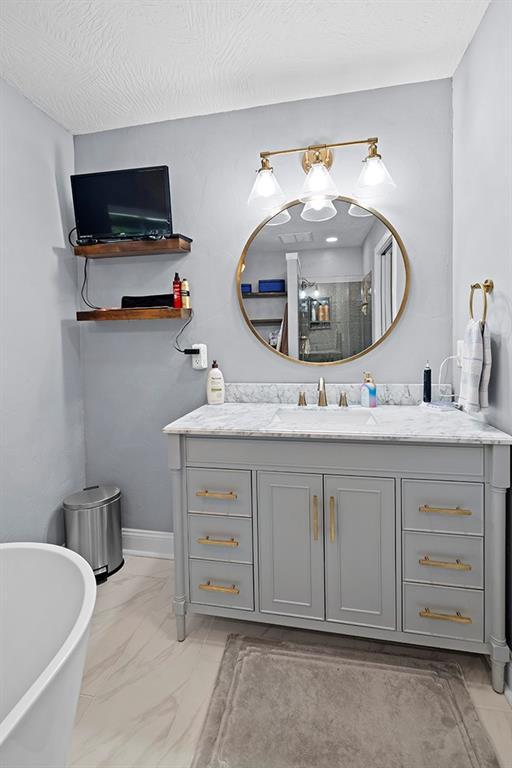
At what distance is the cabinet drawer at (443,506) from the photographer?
1.64 m

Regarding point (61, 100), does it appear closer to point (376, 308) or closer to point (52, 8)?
point (52, 8)

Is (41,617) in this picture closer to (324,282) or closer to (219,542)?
(219,542)

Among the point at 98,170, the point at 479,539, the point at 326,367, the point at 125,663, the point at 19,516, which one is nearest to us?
the point at 479,539

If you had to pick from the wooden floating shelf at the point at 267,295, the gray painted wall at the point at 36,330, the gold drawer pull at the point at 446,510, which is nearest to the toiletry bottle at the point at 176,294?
the wooden floating shelf at the point at 267,295

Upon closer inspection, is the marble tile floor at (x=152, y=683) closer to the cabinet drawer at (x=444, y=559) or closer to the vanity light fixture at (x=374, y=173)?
the cabinet drawer at (x=444, y=559)

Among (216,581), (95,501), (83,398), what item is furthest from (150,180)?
(216,581)

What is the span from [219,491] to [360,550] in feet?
1.99

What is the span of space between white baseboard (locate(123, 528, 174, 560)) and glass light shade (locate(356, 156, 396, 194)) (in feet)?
7.24

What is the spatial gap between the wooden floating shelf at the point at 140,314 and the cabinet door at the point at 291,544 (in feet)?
3.45

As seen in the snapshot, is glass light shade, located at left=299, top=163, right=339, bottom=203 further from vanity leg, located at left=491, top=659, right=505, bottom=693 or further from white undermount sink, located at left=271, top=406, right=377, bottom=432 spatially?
vanity leg, located at left=491, top=659, right=505, bottom=693

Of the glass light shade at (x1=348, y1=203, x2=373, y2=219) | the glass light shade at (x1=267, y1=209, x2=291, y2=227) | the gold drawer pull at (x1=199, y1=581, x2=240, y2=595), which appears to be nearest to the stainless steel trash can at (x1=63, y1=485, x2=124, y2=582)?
the gold drawer pull at (x1=199, y1=581, x2=240, y2=595)

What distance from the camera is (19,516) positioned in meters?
2.25

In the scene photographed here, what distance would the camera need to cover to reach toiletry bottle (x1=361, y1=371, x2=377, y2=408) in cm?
227

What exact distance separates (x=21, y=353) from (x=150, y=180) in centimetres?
111
